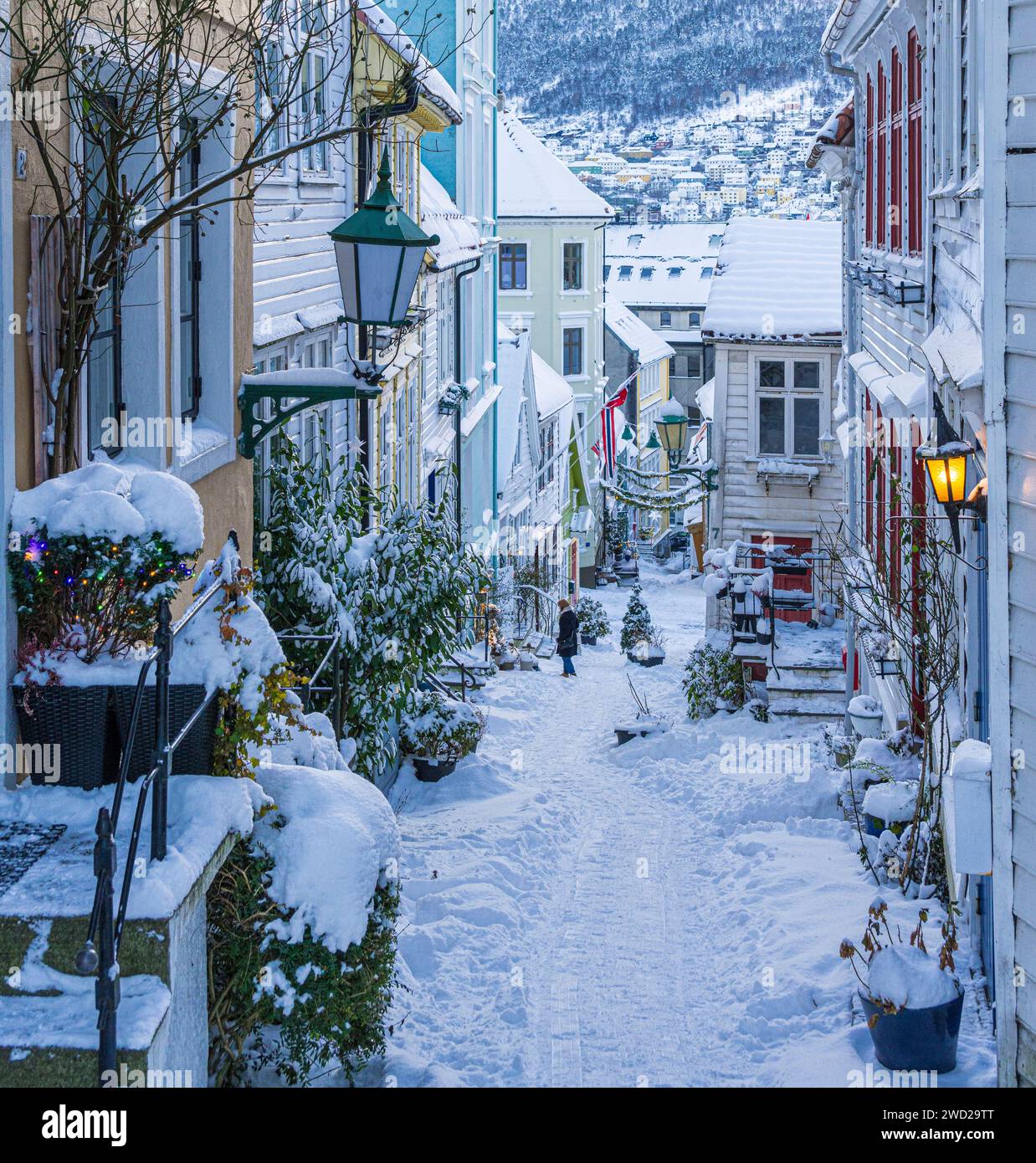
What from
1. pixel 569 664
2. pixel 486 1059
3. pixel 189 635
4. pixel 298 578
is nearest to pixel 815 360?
pixel 569 664

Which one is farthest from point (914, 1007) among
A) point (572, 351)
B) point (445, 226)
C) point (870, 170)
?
point (572, 351)

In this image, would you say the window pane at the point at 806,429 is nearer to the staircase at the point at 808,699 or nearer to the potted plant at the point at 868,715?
the staircase at the point at 808,699

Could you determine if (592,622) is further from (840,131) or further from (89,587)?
(89,587)

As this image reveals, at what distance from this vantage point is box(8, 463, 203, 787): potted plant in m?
5.64

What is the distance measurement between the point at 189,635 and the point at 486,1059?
3290 millimetres

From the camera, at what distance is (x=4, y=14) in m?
5.53

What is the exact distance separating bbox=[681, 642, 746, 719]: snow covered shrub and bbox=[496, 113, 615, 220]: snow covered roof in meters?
27.9

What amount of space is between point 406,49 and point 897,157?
498 centimetres

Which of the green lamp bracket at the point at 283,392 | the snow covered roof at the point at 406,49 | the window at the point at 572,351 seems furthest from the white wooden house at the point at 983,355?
the window at the point at 572,351

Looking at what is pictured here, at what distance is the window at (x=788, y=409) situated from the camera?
2339cm

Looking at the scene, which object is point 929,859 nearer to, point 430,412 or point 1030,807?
point 1030,807

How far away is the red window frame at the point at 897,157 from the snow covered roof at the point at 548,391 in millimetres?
24188

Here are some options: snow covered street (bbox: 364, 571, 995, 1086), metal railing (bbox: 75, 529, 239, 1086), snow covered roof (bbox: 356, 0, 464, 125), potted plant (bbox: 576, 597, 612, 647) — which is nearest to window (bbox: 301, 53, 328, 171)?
snow covered roof (bbox: 356, 0, 464, 125)

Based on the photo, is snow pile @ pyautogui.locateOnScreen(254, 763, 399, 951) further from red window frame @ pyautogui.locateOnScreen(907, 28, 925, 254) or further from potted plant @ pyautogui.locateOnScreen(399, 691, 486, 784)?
potted plant @ pyautogui.locateOnScreen(399, 691, 486, 784)
